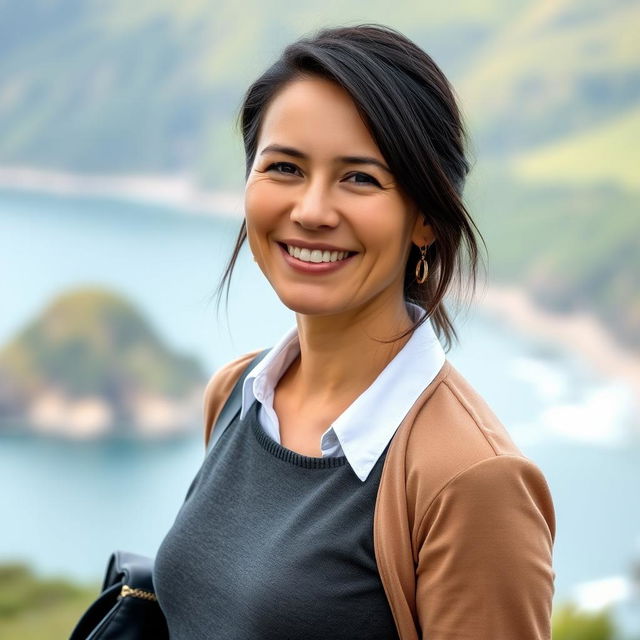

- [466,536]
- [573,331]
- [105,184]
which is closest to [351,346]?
[466,536]

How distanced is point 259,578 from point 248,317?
4592 millimetres

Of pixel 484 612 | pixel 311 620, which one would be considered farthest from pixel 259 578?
pixel 484 612

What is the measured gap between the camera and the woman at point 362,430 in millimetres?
942

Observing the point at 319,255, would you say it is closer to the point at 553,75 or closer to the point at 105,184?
the point at 553,75

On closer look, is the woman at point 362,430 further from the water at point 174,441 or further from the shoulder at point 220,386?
the water at point 174,441

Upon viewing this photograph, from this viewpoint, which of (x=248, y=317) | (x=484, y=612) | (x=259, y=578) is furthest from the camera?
(x=248, y=317)

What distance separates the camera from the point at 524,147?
607cm

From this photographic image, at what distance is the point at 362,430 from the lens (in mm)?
1062

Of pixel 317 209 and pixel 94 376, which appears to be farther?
pixel 94 376

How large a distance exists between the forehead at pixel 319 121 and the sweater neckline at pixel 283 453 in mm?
324

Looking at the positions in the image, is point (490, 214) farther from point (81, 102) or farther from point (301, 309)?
point (301, 309)

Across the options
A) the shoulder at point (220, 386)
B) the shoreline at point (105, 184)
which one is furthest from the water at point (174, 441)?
the shoulder at point (220, 386)

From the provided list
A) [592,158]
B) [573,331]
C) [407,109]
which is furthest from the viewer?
[592,158]

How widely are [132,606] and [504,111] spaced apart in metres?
5.28
